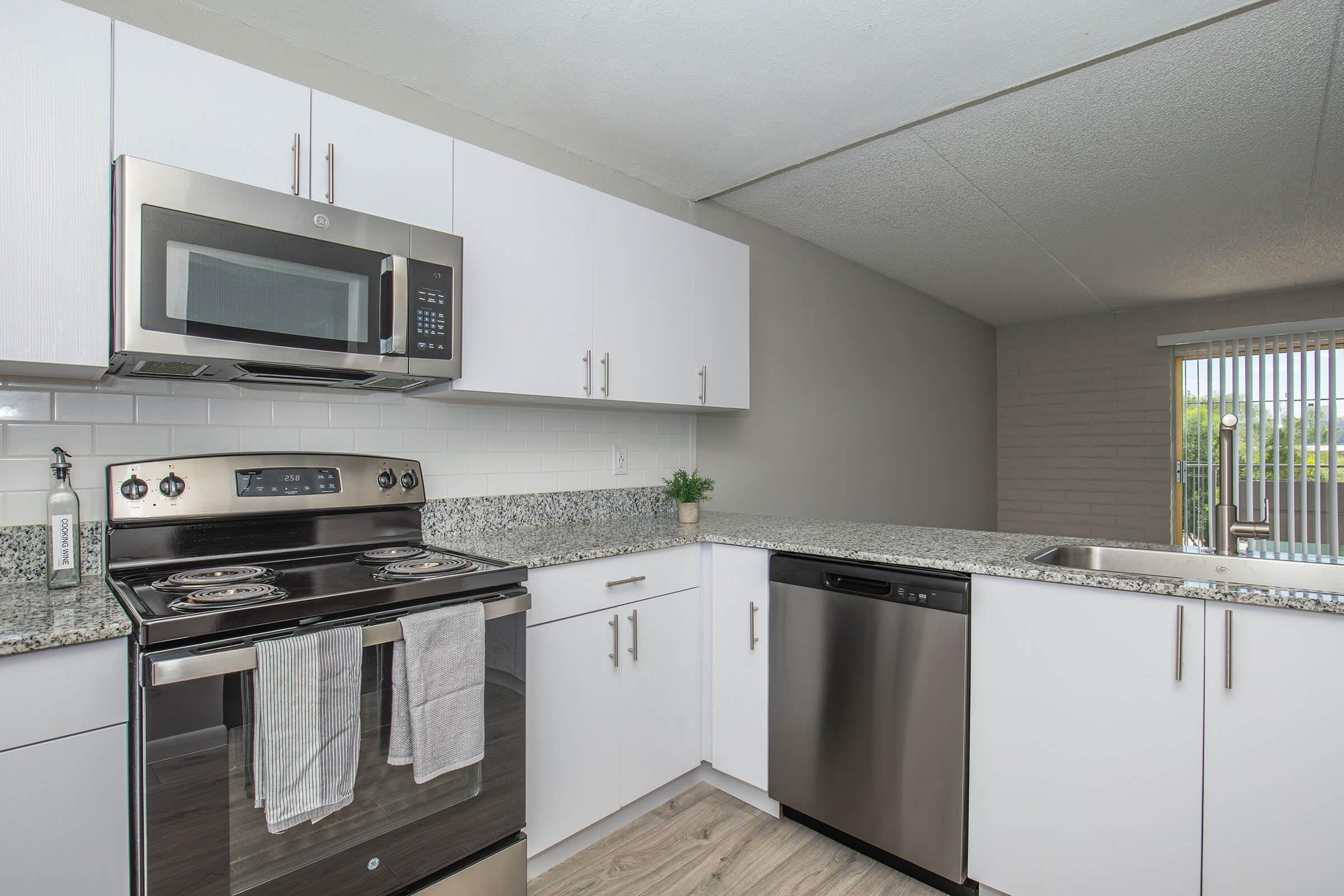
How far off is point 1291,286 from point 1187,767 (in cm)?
460

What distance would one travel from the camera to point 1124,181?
2.84 metres

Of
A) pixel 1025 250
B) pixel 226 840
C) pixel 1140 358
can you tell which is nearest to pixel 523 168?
pixel 226 840

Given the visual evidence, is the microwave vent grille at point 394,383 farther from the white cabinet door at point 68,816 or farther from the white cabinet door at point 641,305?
the white cabinet door at point 68,816

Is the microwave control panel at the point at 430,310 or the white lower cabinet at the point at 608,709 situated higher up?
the microwave control panel at the point at 430,310

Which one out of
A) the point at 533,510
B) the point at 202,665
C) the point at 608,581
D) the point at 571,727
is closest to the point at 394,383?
the point at 533,510

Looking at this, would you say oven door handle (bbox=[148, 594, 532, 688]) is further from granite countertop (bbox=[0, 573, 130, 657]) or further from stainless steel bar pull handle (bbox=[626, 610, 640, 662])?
stainless steel bar pull handle (bbox=[626, 610, 640, 662])

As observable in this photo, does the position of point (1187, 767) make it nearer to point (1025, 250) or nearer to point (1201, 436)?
point (1025, 250)

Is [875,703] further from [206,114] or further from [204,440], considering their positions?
[206,114]

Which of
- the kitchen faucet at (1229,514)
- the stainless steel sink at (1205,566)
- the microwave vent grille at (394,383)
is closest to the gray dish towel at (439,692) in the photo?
the microwave vent grille at (394,383)

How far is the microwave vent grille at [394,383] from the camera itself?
187 centimetres

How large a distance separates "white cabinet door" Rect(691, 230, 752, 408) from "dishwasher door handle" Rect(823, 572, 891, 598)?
3.15 feet

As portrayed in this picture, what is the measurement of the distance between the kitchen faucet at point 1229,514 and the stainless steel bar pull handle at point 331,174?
2.33m

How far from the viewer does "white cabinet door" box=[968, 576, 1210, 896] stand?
1.47 m

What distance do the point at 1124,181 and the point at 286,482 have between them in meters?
3.29
